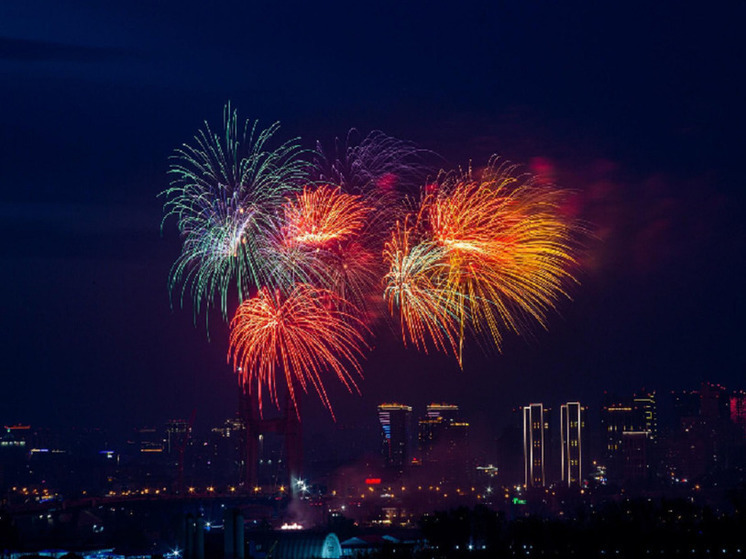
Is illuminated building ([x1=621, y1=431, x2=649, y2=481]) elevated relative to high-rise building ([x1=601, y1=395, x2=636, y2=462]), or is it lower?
lower

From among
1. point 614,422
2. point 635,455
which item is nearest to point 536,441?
point 635,455

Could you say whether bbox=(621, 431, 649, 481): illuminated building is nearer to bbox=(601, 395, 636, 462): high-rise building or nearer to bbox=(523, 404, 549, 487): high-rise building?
bbox=(601, 395, 636, 462): high-rise building

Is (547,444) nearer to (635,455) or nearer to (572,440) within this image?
(572,440)

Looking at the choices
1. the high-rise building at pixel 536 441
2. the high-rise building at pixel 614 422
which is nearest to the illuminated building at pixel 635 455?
the high-rise building at pixel 614 422

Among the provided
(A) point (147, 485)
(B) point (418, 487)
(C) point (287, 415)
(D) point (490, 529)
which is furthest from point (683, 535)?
(A) point (147, 485)

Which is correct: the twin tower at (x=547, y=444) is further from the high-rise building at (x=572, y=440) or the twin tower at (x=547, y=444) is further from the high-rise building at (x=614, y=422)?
the high-rise building at (x=614, y=422)

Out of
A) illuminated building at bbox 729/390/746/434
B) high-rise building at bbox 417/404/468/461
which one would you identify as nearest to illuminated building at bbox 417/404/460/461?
high-rise building at bbox 417/404/468/461
